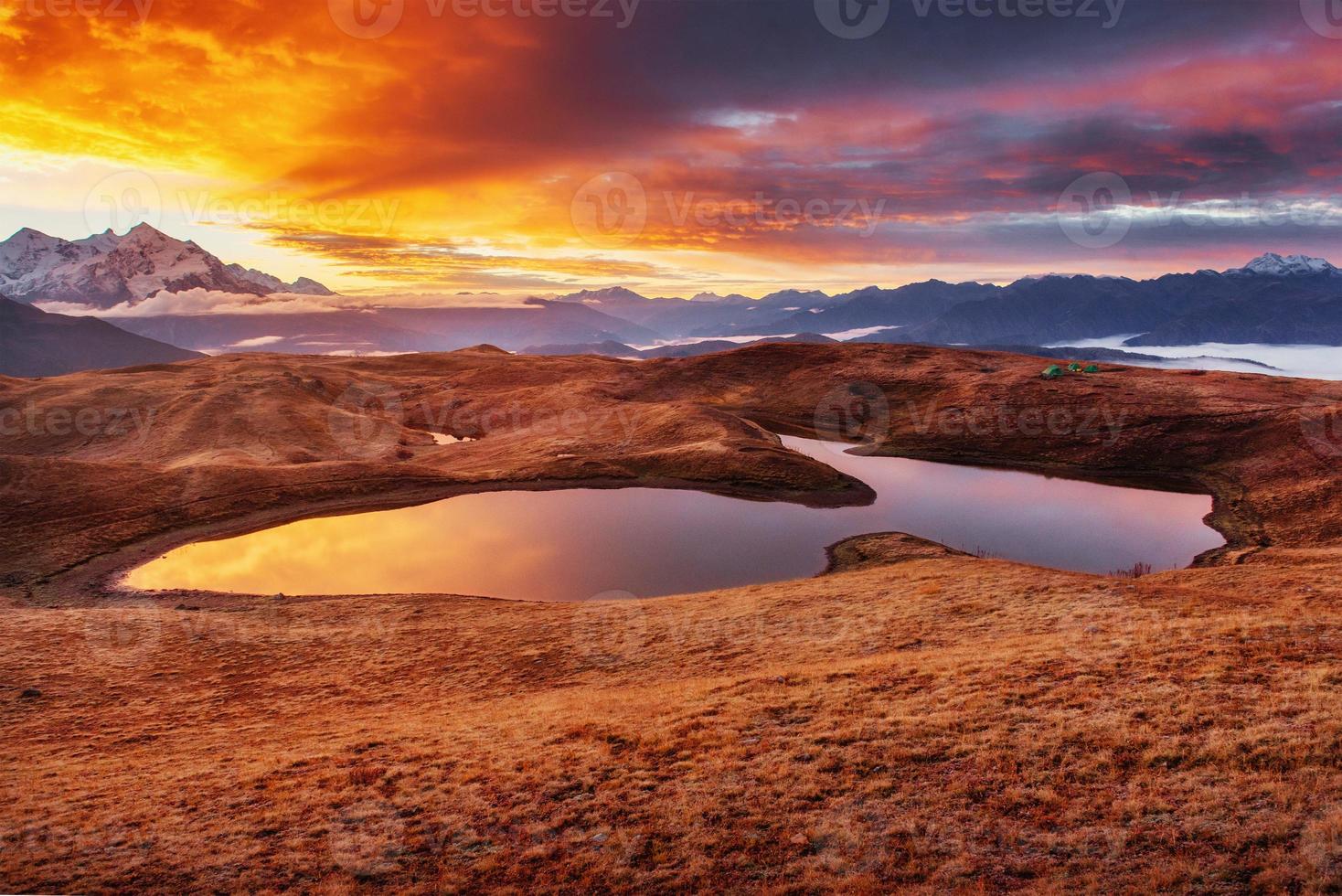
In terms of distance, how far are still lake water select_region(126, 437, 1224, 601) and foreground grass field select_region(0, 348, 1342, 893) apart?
651 centimetres

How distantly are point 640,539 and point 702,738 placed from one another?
40.0m

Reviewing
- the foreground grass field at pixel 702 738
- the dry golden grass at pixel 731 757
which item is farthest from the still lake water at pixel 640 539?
the dry golden grass at pixel 731 757

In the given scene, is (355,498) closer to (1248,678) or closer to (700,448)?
(700,448)

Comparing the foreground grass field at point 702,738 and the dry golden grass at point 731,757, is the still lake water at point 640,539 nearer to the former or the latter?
the foreground grass field at point 702,738

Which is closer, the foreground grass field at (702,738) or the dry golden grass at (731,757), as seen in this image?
the dry golden grass at (731,757)

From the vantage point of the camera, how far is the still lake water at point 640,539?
51.3m

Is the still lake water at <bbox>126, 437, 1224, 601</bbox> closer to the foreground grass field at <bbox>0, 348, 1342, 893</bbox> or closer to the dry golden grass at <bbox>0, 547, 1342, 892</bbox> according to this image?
the foreground grass field at <bbox>0, 348, 1342, 893</bbox>

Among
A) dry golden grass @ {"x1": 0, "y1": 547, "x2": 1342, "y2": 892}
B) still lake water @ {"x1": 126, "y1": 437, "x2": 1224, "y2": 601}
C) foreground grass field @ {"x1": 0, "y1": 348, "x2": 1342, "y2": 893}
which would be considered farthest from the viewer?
still lake water @ {"x1": 126, "y1": 437, "x2": 1224, "y2": 601}

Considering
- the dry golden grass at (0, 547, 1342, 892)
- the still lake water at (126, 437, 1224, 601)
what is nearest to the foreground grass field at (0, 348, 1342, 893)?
the dry golden grass at (0, 547, 1342, 892)

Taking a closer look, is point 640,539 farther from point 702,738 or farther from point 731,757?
point 731,757

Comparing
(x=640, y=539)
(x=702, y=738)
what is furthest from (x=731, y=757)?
(x=640, y=539)

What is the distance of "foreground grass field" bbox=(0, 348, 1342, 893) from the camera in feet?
49.0

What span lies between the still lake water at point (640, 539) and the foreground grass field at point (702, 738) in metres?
6.51

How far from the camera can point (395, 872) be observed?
51.4ft
